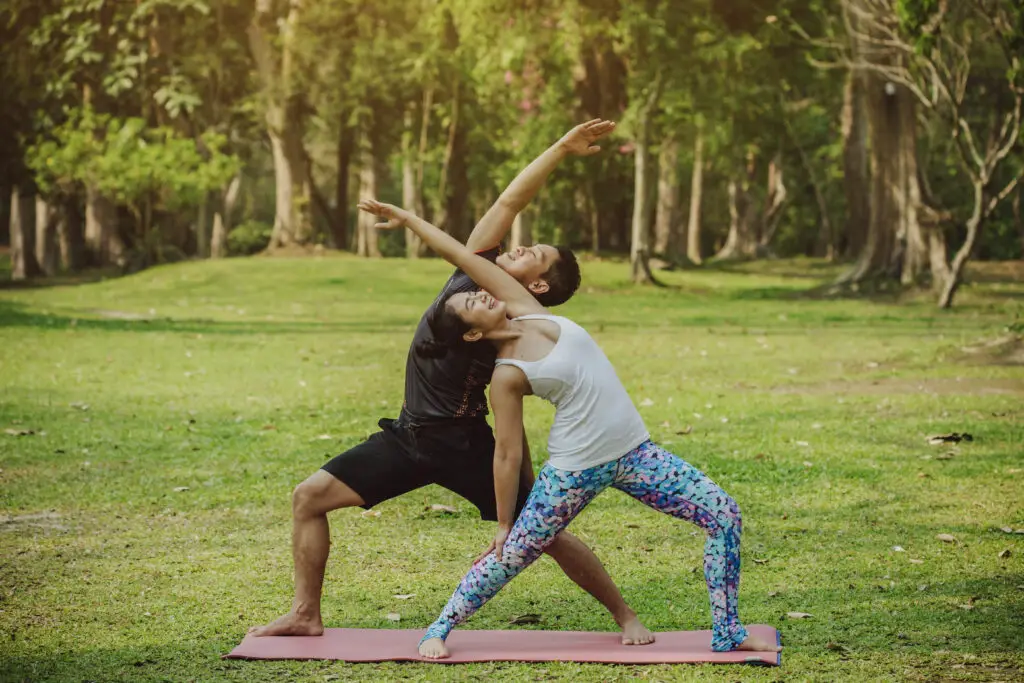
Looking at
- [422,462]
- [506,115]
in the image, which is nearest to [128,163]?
[506,115]

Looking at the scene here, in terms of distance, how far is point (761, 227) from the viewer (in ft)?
194

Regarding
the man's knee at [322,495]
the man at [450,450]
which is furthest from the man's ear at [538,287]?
the man's knee at [322,495]

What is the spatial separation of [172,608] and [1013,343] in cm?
1313

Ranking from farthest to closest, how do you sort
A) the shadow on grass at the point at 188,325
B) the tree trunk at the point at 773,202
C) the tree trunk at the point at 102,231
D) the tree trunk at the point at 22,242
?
the tree trunk at the point at 773,202 < the tree trunk at the point at 22,242 < the tree trunk at the point at 102,231 < the shadow on grass at the point at 188,325

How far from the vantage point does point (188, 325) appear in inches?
933

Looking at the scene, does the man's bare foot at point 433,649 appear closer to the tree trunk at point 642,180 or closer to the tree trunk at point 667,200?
the tree trunk at point 642,180

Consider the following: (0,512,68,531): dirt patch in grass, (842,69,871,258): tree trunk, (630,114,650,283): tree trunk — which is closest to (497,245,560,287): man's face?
(0,512,68,531): dirt patch in grass

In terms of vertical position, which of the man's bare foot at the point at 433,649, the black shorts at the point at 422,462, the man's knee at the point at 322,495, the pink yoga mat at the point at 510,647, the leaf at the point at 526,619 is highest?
the black shorts at the point at 422,462

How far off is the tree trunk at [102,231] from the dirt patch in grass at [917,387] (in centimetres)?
2972

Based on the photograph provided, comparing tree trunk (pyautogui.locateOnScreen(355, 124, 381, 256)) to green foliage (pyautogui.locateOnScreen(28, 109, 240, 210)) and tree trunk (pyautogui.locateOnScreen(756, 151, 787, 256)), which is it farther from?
tree trunk (pyautogui.locateOnScreen(756, 151, 787, 256))

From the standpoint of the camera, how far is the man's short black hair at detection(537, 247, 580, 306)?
601 centimetres

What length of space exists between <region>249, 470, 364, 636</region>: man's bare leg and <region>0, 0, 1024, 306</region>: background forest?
60.4ft

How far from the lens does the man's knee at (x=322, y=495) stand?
6137 mm

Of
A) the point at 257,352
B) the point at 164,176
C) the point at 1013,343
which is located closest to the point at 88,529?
the point at 257,352
